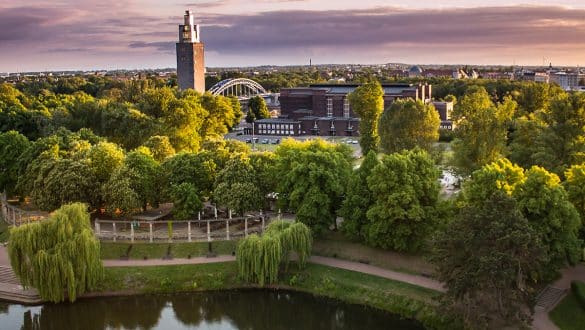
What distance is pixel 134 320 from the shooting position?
31.5 meters

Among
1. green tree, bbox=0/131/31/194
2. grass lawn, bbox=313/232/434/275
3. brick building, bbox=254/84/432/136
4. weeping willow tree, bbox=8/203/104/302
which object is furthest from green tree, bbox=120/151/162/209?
brick building, bbox=254/84/432/136

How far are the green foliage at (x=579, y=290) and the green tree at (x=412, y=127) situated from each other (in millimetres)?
24586

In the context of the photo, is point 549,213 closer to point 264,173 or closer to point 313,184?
point 313,184

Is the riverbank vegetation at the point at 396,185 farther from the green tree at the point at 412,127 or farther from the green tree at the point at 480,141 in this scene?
the green tree at the point at 412,127

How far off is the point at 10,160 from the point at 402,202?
1392 inches

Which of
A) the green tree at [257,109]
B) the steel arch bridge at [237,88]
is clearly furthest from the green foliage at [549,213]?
the steel arch bridge at [237,88]

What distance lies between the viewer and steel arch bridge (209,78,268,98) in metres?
159

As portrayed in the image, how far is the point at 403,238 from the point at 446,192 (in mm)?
20733

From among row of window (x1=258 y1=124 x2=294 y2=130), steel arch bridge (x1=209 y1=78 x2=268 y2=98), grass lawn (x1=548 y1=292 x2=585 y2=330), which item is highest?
steel arch bridge (x1=209 y1=78 x2=268 y2=98)

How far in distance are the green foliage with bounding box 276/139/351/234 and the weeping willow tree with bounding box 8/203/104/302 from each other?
12.8m

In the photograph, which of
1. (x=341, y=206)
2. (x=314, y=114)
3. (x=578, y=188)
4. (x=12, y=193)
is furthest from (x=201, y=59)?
(x=578, y=188)

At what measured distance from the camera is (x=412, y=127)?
54.6m

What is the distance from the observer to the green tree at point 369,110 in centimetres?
6212

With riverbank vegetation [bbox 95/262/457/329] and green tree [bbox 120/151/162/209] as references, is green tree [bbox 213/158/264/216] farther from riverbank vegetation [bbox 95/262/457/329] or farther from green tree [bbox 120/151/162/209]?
riverbank vegetation [bbox 95/262/457/329]
